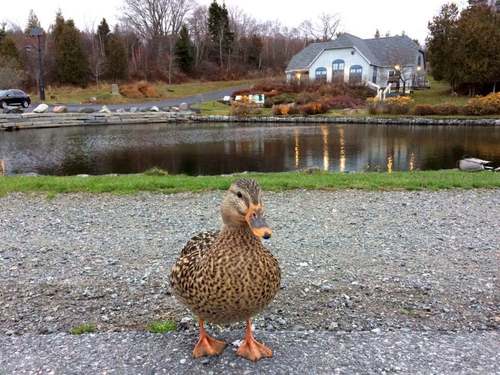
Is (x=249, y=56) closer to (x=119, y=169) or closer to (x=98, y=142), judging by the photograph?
(x=98, y=142)

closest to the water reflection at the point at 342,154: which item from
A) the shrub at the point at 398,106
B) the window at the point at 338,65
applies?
the shrub at the point at 398,106

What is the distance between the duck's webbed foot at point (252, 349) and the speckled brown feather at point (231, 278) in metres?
0.36

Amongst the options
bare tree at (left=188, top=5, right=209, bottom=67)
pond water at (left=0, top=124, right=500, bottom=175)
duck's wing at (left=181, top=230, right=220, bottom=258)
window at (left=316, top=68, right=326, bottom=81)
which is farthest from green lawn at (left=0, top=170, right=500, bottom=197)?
bare tree at (left=188, top=5, right=209, bottom=67)

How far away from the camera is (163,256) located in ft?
19.6

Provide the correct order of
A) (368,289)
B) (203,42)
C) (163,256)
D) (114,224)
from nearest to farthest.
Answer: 1. (368,289)
2. (163,256)
3. (114,224)
4. (203,42)

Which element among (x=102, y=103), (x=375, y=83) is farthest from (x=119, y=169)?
(x=375, y=83)

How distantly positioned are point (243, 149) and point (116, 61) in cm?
4581

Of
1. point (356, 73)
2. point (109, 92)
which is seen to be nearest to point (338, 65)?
point (356, 73)

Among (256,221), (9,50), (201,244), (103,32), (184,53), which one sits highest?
(103,32)

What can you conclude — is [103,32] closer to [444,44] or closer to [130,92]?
[130,92]

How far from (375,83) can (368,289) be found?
56.7 meters

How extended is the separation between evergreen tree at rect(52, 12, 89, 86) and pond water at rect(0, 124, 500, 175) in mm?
28032

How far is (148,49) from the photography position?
2948 inches

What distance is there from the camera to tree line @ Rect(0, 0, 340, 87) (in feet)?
188
